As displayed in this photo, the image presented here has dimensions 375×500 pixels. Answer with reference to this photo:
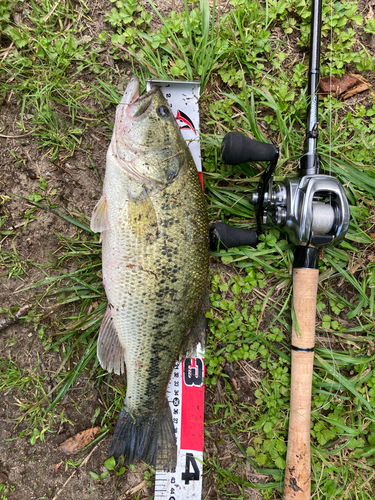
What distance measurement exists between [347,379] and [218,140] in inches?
90.0

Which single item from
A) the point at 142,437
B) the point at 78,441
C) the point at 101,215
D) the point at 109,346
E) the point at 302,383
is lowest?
the point at 78,441

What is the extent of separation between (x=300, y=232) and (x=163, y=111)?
129 centimetres

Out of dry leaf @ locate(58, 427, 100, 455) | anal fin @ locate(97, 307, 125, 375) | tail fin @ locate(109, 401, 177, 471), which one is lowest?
dry leaf @ locate(58, 427, 100, 455)

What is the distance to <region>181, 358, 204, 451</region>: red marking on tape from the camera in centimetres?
259

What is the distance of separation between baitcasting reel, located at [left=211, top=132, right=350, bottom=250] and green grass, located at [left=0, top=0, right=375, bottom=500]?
0.89 feet

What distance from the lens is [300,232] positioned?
7.36ft

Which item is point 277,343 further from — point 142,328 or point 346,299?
point 142,328

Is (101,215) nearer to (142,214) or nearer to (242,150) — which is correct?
(142,214)

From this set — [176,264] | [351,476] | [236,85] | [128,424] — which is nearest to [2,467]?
[128,424]

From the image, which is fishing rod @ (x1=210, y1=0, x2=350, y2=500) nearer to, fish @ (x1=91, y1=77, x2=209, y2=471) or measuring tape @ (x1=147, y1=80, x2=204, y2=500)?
fish @ (x1=91, y1=77, x2=209, y2=471)

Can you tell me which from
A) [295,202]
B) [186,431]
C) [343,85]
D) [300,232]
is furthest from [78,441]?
[343,85]

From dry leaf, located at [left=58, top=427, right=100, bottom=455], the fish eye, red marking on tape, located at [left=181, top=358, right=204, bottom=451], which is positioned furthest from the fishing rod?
dry leaf, located at [left=58, top=427, right=100, bottom=455]

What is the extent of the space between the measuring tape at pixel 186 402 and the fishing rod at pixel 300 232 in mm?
604

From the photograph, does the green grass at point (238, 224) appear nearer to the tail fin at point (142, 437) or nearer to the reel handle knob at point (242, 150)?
the tail fin at point (142, 437)
